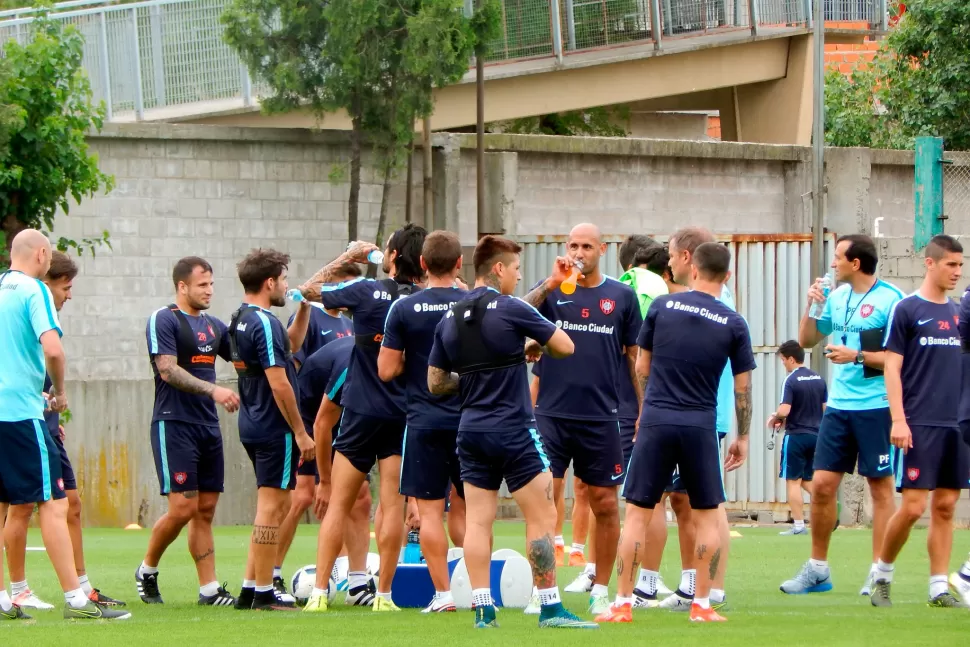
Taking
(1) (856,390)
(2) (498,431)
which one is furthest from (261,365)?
(1) (856,390)

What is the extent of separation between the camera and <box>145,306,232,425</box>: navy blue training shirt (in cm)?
980

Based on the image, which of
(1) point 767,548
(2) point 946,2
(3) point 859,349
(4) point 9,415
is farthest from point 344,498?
(2) point 946,2

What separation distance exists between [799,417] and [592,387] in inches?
306

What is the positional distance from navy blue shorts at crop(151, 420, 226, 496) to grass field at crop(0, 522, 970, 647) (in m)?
0.78

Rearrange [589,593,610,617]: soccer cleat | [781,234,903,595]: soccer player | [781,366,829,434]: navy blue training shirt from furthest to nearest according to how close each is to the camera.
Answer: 1. [781,366,829,434]: navy blue training shirt
2. [781,234,903,595]: soccer player
3. [589,593,610,617]: soccer cleat

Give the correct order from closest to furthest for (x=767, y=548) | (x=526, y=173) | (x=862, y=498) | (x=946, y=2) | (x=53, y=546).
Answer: (x=53, y=546), (x=767, y=548), (x=862, y=498), (x=526, y=173), (x=946, y=2)

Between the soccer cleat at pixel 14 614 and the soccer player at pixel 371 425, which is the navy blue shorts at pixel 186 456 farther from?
the soccer cleat at pixel 14 614

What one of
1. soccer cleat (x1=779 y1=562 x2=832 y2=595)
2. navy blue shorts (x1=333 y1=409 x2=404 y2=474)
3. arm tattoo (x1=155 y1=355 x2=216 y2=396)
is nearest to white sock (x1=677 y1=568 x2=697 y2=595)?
soccer cleat (x1=779 y1=562 x2=832 y2=595)

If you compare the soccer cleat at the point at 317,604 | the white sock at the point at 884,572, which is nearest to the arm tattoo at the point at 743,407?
the white sock at the point at 884,572

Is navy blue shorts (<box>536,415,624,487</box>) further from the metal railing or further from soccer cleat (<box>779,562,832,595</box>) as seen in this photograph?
the metal railing

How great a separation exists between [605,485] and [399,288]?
175 centimetres

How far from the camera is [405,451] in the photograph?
8867 millimetres

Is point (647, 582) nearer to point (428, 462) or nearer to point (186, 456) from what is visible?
point (428, 462)

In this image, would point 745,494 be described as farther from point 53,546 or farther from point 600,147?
point 53,546
